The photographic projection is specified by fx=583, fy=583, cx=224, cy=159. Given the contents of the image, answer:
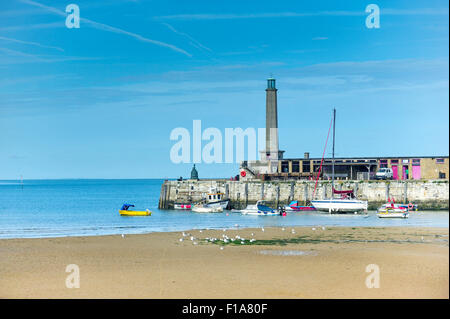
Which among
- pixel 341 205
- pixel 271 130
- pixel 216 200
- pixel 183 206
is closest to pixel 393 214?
pixel 341 205

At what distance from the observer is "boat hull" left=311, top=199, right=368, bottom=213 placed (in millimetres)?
57125

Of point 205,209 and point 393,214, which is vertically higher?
point 393,214

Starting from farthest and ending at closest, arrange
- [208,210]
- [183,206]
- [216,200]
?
[183,206]
[216,200]
[208,210]

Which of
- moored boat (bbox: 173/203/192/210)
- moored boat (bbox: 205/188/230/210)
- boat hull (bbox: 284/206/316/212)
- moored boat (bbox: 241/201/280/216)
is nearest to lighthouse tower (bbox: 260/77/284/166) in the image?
moored boat (bbox: 205/188/230/210)

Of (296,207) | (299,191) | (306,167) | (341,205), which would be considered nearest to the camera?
(341,205)

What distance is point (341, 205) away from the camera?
57.4 metres

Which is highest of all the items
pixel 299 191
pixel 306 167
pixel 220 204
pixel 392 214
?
pixel 306 167

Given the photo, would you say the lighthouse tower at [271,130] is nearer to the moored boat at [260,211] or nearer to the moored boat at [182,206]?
the moored boat at [182,206]

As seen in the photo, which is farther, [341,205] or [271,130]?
[271,130]

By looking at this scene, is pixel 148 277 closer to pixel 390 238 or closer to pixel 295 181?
pixel 390 238

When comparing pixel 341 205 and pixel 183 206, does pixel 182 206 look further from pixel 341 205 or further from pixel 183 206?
pixel 341 205

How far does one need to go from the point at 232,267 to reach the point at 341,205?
39350mm

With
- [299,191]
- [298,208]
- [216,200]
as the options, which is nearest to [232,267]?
[298,208]

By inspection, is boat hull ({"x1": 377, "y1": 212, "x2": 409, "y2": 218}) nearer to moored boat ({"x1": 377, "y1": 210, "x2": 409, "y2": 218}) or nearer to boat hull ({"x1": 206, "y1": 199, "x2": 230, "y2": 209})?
moored boat ({"x1": 377, "y1": 210, "x2": 409, "y2": 218})
